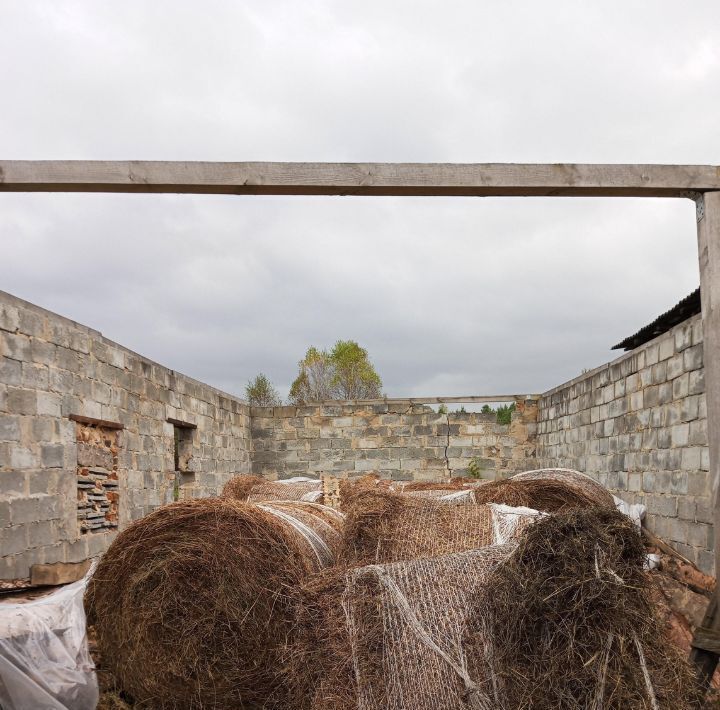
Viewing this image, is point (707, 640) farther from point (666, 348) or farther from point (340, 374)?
point (340, 374)

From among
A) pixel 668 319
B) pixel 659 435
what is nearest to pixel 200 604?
pixel 659 435

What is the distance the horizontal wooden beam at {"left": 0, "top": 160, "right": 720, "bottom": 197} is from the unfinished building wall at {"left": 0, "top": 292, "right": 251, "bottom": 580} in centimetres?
239

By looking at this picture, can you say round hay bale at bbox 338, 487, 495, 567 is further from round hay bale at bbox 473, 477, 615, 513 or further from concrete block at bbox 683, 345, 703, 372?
concrete block at bbox 683, 345, 703, 372

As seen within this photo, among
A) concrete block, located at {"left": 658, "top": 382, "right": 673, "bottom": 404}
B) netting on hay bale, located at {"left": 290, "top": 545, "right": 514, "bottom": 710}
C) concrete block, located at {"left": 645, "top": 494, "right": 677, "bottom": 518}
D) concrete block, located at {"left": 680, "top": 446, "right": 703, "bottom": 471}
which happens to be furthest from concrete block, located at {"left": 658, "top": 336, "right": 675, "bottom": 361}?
netting on hay bale, located at {"left": 290, "top": 545, "right": 514, "bottom": 710}

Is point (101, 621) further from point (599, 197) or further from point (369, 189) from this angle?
point (599, 197)

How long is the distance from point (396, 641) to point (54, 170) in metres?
3.16

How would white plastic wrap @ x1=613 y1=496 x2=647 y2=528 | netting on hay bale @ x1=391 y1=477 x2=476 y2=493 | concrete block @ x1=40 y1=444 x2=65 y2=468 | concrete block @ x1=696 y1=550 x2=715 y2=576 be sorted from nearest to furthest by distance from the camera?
concrete block @ x1=696 y1=550 x2=715 y2=576, concrete block @ x1=40 y1=444 x2=65 y2=468, white plastic wrap @ x1=613 y1=496 x2=647 y2=528, netting on hay bale @ x1=391 y1=477 x2=476 y2=493

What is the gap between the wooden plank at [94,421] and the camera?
7211 millimetres

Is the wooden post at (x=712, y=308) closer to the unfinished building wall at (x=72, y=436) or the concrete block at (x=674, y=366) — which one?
the concrete block at (x=674, y=366)

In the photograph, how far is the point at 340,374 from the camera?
113 ft

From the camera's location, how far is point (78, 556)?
705 centimetres

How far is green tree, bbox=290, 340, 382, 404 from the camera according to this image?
3384 cm

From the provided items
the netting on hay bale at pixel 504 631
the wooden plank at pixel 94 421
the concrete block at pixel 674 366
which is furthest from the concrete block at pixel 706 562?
the wooden plank at pixel 94 421

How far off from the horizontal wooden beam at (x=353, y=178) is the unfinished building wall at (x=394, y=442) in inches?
386
